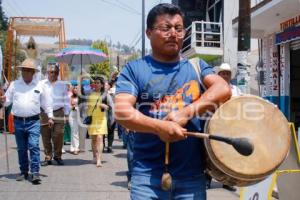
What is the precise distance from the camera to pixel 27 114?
8062 millimetres

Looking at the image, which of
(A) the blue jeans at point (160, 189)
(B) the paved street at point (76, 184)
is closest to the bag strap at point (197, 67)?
(A) the blue jeans at point (160, 189)

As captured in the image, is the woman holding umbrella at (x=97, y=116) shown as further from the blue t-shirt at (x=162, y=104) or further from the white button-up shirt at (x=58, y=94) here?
the blue t-shirt at (x=162, y=104)

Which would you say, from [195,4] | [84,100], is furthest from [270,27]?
[195,4]

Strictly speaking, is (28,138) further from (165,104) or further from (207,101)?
(207,101)

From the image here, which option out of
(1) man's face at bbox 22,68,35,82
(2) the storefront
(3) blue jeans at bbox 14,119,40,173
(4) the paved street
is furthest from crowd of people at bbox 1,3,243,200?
(2) the storefront

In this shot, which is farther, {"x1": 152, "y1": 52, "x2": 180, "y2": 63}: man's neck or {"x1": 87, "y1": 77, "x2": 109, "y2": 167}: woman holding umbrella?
{"x1": 87, "y1": 77, "x2": 109, "y2": 167}: woman holding umbrella

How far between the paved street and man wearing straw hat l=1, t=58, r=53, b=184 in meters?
0.33

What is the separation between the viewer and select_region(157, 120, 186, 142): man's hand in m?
2.72

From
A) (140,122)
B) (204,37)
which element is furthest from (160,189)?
(204,37)

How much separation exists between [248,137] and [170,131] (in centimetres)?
54

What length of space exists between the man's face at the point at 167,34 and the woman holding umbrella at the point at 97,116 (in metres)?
7.35

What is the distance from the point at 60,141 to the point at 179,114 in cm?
791

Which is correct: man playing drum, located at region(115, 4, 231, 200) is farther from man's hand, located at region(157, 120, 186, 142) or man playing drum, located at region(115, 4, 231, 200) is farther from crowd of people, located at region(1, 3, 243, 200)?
man's hand, located at region(157, 120, 186, 142)

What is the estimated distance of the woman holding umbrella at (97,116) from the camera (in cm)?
1037
